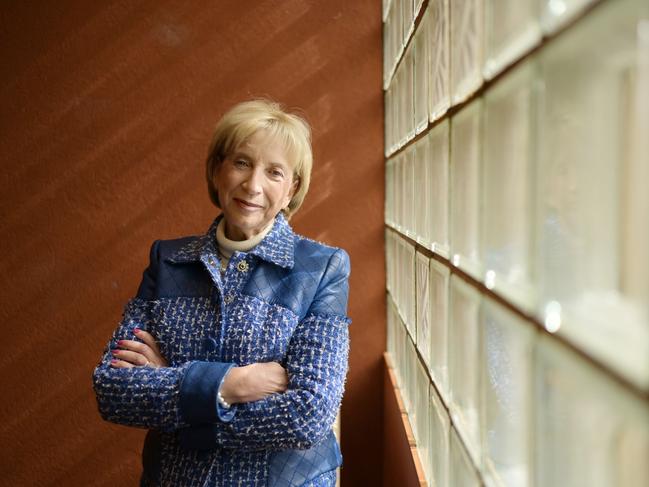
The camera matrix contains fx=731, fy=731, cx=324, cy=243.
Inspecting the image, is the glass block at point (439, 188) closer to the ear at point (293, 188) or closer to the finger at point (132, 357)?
the ear at point (293, 188)

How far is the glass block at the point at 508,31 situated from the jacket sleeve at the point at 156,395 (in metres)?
0.82

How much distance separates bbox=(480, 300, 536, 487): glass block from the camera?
2.24ft

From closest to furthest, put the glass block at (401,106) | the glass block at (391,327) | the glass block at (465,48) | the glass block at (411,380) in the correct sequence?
the glass block at (465,48) < the glass block at (411,380) < the glass block at (401,106) < the glass block at (391,327)

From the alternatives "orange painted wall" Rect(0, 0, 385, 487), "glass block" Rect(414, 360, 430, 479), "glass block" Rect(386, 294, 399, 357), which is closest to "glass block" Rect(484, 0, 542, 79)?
"glass block" Rect(414, 360, 430, 479)

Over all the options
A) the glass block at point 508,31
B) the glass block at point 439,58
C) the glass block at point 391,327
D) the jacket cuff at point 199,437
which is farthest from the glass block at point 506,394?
the glass block at point 391,327

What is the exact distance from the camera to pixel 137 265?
2.67 m

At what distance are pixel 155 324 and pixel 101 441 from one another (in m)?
1.43

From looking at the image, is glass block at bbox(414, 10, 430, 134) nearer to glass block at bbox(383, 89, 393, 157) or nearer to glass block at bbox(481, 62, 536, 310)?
glass block at bbox(481, 62, 536, 310)

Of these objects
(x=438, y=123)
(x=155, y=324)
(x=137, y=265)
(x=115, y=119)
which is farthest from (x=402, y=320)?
(x=115, y=119)

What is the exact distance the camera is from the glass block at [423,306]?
4.54 ft

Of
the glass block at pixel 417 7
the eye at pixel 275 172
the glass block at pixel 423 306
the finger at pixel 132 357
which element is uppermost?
the glass block at pixel 417 7

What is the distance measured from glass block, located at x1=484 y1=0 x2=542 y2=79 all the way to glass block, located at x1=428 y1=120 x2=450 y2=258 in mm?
306

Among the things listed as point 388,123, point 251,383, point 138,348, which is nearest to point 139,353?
point 138,348

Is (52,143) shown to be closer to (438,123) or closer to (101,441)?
(101,441)
